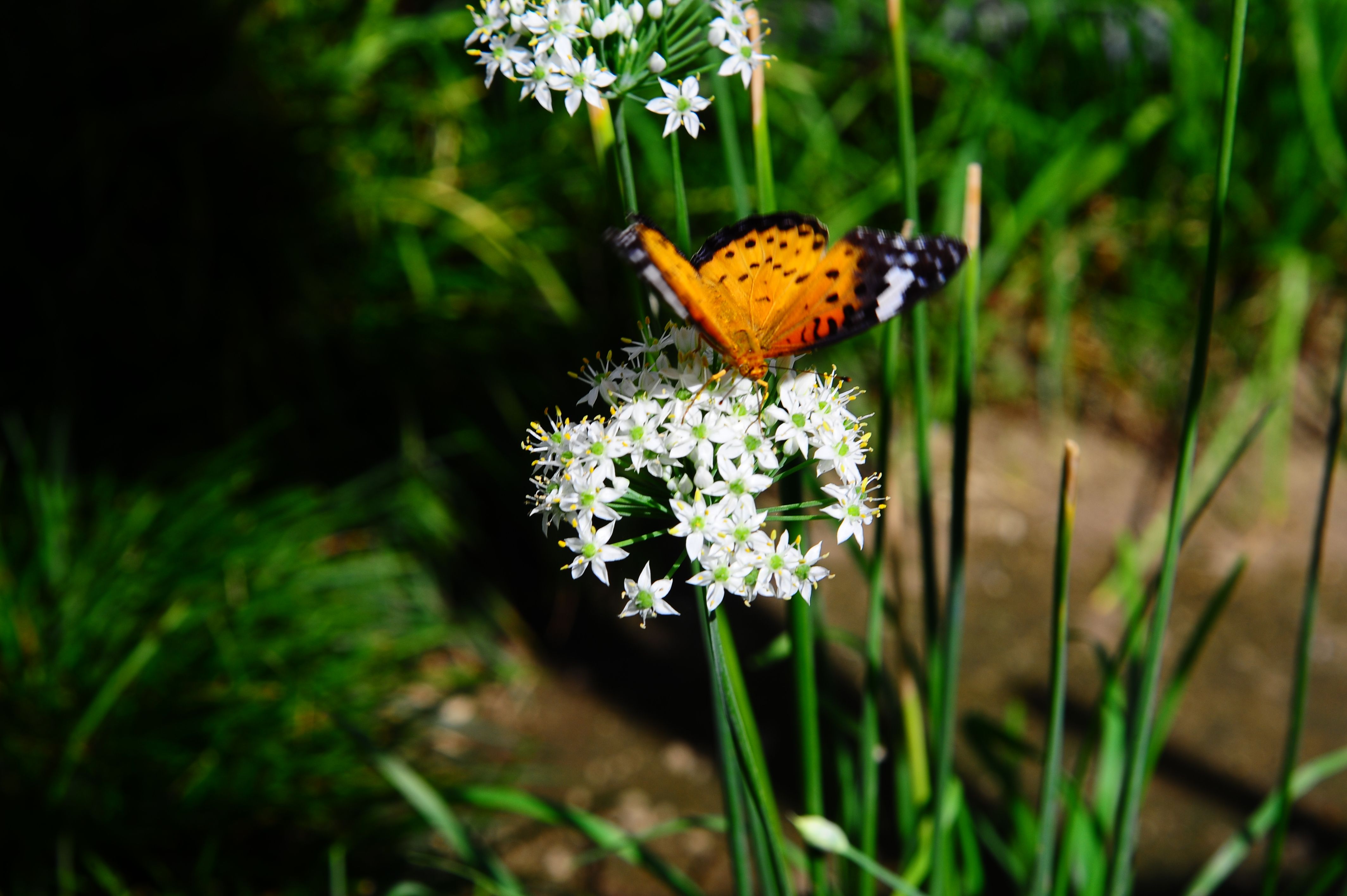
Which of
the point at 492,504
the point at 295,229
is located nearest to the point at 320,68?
the point at 295,229

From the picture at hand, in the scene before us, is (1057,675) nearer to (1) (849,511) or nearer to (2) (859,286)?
(1) (849,511)

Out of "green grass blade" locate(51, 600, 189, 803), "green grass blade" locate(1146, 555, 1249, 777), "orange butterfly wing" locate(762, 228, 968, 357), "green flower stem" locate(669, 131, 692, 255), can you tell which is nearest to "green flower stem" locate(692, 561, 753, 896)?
"orange butterfly wing" locate(762, 228, 968, 357)

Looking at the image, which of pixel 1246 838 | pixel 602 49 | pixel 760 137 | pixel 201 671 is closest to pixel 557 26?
pixel 602 49

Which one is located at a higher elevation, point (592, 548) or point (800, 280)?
point (800, 280)

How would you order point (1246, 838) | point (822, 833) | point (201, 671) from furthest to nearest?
point (201, 671), point (1246, 838), point (822, 833)

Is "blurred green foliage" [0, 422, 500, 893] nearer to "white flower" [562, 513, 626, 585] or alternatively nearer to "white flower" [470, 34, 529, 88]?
"white flower" [562, 513, 626, 585]

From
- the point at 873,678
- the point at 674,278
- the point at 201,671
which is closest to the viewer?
the point at 674,278

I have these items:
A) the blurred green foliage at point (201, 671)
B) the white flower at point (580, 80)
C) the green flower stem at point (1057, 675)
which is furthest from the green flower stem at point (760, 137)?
the blurred green foliage at point (201, 671)
